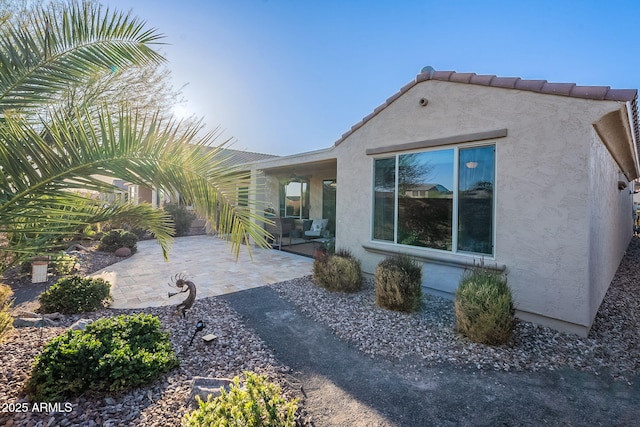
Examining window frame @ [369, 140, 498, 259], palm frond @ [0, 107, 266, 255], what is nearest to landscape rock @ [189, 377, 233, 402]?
palm frond @ [0, 107, 266, 255]

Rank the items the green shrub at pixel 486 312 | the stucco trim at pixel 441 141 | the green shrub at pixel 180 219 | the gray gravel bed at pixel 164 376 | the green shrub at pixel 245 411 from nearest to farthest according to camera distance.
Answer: the green shrub at pixel 245 411, the gray gravel bed at pixel 164 376, the green shrub at pixel 486 312, the stucco trim at pixel 441 141, the green shrub at pixel 180 219

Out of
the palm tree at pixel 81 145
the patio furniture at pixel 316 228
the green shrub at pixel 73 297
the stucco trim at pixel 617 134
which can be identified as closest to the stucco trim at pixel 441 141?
the stucco trim at pixel 617 134

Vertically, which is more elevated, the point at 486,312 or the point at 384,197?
the point at 384,197

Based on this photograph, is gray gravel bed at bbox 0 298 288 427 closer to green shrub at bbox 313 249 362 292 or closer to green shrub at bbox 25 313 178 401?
green shrub at bbox 25 313 178 401

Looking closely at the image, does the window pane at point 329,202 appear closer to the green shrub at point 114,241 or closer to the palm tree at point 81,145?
the green shrub at point 114,241

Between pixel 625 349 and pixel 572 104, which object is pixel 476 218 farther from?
pixel 625 349

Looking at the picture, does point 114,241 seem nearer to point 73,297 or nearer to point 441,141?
point 73,297

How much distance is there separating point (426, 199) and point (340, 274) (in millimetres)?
2579

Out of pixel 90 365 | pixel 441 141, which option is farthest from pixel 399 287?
pixel 90 365

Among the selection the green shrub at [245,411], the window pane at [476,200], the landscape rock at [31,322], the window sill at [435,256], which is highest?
the window pane at [476,200]

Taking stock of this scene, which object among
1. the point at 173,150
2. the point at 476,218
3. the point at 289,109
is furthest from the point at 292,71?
the point at 173,150

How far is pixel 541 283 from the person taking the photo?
15.7ft

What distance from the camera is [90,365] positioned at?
2830mm

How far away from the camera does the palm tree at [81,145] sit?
2.39 meters
